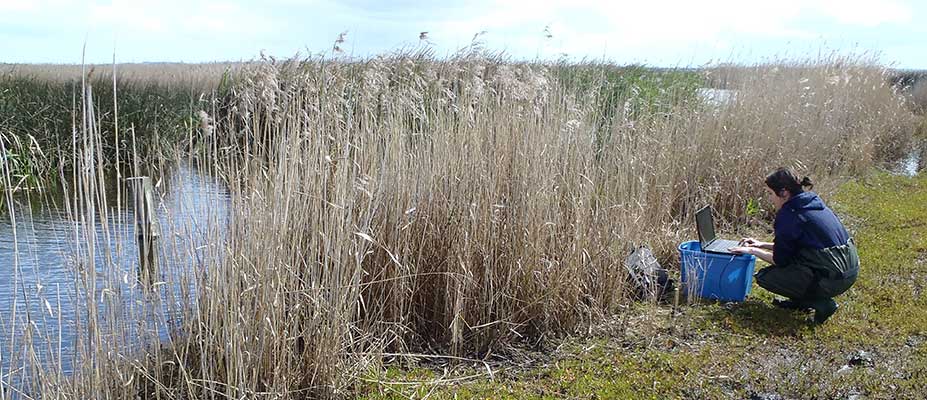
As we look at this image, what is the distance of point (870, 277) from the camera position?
6.33m

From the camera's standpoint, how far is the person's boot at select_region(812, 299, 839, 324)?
520 centimetres

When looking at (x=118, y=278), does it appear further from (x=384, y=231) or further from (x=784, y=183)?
(x=784, y=183)

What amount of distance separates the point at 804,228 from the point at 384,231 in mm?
2711

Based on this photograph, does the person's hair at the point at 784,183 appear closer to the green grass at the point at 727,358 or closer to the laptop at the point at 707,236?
the laptop at the point at 707,236

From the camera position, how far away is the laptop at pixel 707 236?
565 centimetres

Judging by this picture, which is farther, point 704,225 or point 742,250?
point 704,225

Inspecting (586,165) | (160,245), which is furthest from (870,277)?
(160,245)

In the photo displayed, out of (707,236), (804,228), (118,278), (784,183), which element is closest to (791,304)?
(804,228)

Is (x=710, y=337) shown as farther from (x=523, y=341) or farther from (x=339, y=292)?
(x=339, y=292)

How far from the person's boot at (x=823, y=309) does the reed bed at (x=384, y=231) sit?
1.20 m

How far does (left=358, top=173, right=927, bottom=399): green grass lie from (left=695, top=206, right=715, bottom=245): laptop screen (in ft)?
1.55

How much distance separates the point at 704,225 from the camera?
19.0ft

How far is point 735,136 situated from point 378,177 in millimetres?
5163

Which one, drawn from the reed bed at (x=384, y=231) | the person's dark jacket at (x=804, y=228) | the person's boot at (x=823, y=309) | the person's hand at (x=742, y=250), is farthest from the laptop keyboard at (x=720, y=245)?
the person's boot at (x=823, y=309)
